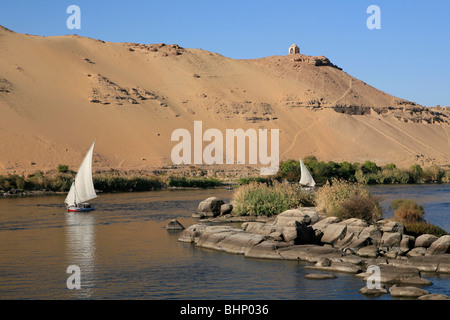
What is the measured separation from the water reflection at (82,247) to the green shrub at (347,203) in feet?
30.5

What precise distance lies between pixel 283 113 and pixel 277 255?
7363 centimetres

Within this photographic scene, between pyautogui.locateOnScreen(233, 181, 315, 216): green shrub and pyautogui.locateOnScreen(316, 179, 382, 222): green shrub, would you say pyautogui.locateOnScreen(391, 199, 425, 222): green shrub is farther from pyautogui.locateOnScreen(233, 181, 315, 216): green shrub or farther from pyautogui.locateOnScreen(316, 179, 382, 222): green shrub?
pyautogui.locateOnScreen(233, 181, 315, 216): green shrub

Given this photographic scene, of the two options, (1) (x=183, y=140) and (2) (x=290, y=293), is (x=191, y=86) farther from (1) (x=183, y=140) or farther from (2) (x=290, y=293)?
(2) (x=290, y=293)

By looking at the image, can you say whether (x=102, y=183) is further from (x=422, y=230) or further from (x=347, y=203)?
(x=422, y=230)

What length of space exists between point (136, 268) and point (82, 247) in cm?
428

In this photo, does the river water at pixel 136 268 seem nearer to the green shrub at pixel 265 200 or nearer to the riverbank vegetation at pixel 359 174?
the green shrub at pixel 265 200

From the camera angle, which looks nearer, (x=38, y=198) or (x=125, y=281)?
(x=125, y=281)

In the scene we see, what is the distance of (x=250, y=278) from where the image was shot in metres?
14.3

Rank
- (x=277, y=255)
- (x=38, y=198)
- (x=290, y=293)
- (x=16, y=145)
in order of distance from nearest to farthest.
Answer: (x=290, y=293) < (x=277, y=255) < (x=38, y=198) < (x=16, y=145)

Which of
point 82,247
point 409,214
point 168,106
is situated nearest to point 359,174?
point 168,106

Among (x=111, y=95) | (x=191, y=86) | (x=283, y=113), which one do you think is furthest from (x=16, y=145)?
(x=283, y=113)

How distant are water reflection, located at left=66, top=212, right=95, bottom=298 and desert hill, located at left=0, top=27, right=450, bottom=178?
30109mm

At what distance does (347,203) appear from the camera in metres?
21.8

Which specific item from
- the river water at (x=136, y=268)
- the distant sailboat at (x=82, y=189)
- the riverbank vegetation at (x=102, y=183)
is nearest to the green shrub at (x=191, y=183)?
the riverbank vegetation at (x=102, y=183)
